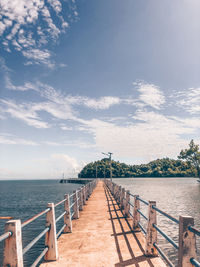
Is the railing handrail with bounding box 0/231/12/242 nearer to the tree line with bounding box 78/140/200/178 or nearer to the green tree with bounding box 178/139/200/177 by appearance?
the green tree with bounding box 178/139/200/177

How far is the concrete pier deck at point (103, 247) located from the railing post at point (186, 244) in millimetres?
1634

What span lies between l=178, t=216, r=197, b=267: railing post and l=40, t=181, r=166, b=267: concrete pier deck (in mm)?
1634

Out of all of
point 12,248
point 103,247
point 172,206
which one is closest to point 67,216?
point 103,247

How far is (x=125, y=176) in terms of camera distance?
183125mm

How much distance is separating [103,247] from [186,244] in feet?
9.99

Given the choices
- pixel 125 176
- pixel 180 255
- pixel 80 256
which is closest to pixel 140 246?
pixel 80 256

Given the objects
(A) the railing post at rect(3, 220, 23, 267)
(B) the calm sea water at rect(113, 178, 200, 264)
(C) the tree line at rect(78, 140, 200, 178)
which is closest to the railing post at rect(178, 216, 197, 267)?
(A) the railing post at rect(3, 220, 23, 267)

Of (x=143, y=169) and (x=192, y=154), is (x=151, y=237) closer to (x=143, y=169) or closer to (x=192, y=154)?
(x=192, y=154)

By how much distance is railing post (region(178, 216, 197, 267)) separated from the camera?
3059mm

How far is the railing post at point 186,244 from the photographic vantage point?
306cm

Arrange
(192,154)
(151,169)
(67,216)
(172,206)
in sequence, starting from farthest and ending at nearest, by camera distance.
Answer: (151,169), (192,154), (172,206), (67,216)

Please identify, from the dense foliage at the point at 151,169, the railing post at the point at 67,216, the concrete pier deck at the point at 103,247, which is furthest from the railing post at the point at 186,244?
the dense foliage at the point at 151,169

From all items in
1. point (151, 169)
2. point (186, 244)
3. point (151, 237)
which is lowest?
point (151, 169)

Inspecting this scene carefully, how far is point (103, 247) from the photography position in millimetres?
5469
